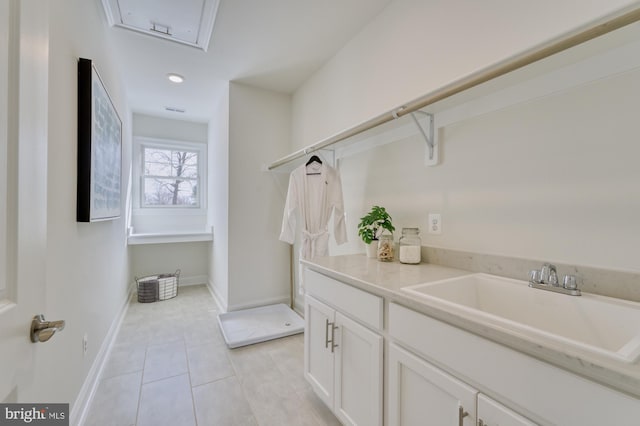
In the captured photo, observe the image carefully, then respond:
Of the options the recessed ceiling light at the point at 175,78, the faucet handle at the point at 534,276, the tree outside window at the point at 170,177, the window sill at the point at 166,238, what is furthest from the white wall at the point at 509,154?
the tree outside window at the point at 170,177

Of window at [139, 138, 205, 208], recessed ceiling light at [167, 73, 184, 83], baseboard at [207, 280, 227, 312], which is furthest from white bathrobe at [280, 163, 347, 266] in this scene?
window at [139, 138, 205, 208]

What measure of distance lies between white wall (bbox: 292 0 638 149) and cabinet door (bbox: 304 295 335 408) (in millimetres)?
1277

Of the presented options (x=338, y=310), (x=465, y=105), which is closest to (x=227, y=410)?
(x=338, y=310)

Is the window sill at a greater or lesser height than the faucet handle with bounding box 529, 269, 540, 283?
lesser

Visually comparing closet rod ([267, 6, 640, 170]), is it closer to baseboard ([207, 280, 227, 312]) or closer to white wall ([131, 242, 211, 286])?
baseboard ([207, 280, 227, 312])

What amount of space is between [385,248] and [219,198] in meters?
2.45

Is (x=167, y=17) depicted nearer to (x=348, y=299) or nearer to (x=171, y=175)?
(x=348, y=299)

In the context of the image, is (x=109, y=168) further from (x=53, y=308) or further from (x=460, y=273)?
(x=460, y=273)

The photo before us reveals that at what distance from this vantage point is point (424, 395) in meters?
0.91

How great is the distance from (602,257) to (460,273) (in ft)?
1.62

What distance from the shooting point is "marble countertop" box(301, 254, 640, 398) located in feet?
1.73

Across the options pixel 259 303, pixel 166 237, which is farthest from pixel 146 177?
pixel 259 303

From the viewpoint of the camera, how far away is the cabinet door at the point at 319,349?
54.9 inches

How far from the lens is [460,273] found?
1300 mm
